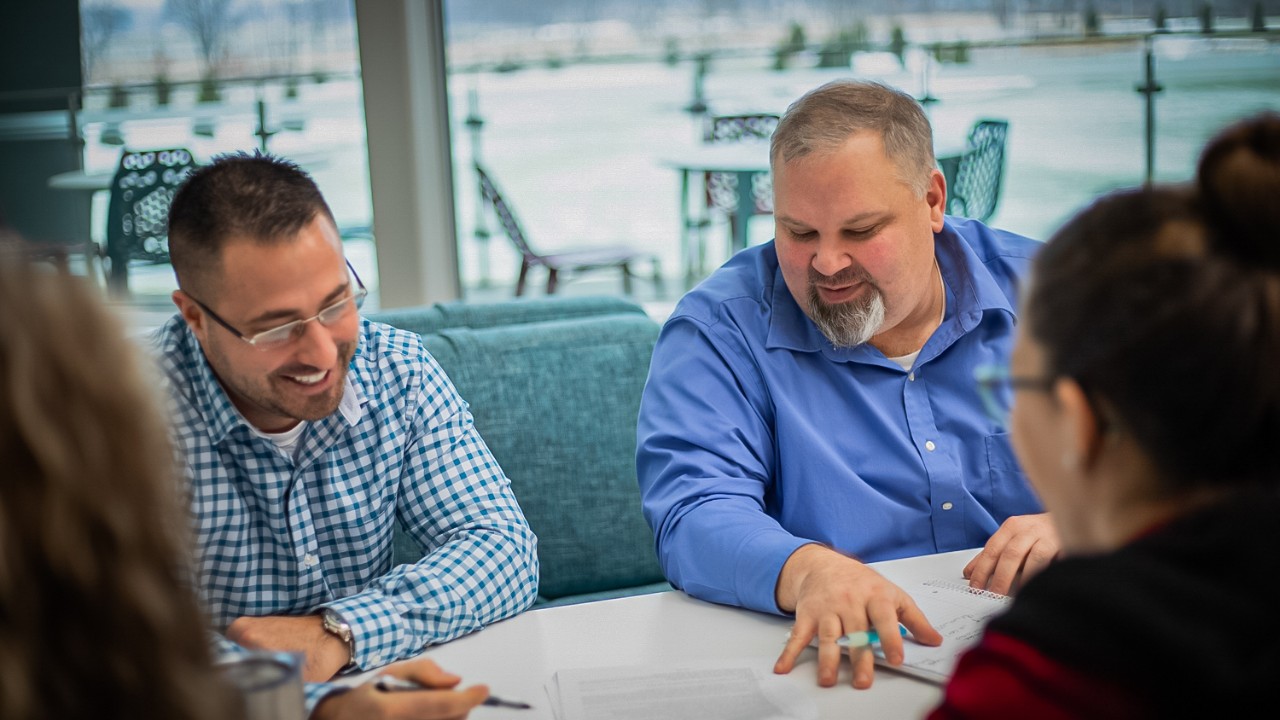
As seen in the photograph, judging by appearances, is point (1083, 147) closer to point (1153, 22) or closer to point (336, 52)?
point (1153, 22)

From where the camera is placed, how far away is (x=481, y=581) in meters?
1.52

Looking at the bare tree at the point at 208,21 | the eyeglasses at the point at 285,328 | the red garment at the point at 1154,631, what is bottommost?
the red garment at the point at 1154,631

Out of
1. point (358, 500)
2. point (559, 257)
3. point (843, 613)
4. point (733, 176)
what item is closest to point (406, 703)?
point (843, 613)

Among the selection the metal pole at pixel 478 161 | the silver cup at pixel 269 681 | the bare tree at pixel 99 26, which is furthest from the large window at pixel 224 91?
the silver cup at pixel 269 681

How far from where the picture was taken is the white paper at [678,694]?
119 cm

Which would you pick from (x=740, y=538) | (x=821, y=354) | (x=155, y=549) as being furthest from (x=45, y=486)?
(x=821, y=354)

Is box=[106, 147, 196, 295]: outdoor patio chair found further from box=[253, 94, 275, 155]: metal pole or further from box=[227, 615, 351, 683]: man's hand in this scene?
box=[227, 615, 351, 683]: man's hand

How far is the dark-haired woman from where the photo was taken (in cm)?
70

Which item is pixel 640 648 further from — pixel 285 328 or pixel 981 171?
pixel 981 171

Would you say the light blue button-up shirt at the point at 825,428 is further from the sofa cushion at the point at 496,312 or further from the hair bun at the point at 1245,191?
the hair bun at the point at 1245,191

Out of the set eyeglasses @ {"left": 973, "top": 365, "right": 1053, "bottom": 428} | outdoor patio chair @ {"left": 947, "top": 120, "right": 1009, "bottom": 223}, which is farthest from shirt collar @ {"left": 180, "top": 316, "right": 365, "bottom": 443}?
outdoor patio chair @ {"left": 947, "top": 120, "right": 1009, "bottom": 223}

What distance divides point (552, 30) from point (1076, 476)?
3745 millimetres

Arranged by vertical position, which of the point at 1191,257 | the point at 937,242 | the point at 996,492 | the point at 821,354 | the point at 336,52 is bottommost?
the point at 996,492

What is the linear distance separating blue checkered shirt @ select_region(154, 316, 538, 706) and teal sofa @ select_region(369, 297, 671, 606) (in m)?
0.51
